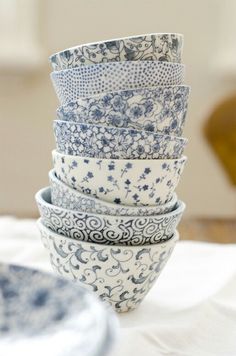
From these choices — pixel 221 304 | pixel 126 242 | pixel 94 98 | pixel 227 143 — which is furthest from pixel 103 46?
pixel 227 143

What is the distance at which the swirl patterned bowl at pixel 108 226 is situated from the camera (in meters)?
0.66

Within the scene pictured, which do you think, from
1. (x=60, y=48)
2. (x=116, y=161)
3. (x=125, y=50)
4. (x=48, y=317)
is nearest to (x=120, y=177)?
(x=116, y=161)

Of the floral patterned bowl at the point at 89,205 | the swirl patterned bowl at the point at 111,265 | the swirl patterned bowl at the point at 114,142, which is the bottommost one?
the swirl patterned bowl at the point at 111,265

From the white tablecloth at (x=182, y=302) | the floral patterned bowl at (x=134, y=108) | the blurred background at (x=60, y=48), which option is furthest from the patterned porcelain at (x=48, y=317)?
the blurred background at (x=60, y=48)

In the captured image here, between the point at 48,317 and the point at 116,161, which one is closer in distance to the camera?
the point at 48,317

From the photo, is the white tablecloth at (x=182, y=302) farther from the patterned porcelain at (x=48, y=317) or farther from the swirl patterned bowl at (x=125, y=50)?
the swirl patterned bowl at (x=125, y=50)

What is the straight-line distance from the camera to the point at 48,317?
40 cm

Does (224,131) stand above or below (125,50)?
below

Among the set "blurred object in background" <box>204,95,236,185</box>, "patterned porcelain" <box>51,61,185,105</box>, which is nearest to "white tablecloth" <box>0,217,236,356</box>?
"patterned porcelain" <box>51,61,185,105</box>

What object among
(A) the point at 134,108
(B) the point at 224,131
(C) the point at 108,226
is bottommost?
(B) the point at 224,131

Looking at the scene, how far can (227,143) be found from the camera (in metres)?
1.61

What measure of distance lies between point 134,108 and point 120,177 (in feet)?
0.24

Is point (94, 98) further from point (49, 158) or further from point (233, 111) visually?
point (49, 158)

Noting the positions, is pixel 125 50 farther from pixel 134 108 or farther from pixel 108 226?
pixel 108 226
